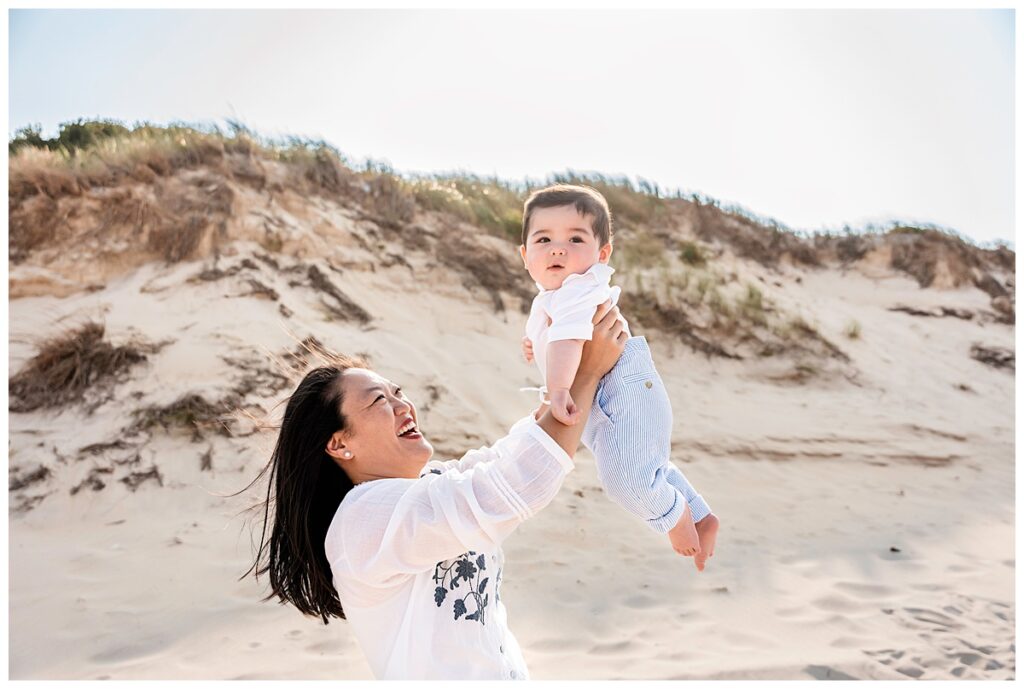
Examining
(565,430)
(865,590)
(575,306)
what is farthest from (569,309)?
(865,590)

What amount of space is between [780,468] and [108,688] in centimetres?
600

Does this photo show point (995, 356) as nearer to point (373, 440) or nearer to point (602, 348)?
point (602, 348)

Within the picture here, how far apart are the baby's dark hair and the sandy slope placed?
1.30m

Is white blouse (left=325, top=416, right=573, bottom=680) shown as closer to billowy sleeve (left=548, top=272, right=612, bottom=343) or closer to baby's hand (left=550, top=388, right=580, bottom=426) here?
baby's hand (left=550, top=388, right=580, bottom=426)

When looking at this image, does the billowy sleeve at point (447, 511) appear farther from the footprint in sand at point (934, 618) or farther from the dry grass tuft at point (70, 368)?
the dry grass tuft at point (70, 368)

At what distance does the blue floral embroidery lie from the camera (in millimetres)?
2189

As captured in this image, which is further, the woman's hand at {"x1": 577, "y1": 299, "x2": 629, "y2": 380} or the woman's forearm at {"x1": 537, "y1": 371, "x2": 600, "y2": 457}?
the woman's hand at {"x1": 577, "y1": 299, "x2": 629, "y2": 380}

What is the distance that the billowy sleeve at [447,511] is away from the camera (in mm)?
1938

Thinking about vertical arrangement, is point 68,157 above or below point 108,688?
above

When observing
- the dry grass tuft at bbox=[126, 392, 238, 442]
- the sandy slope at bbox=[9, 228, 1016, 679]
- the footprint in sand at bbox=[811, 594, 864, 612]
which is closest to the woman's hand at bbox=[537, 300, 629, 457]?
the sandy slope at bbox=[9, 228, 1016, 679]

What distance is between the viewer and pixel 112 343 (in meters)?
6.96

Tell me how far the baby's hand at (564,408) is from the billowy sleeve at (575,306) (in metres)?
0.33

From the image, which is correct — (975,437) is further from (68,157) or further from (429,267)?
(68,157)

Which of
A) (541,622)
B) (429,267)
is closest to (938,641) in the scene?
(541,622)
